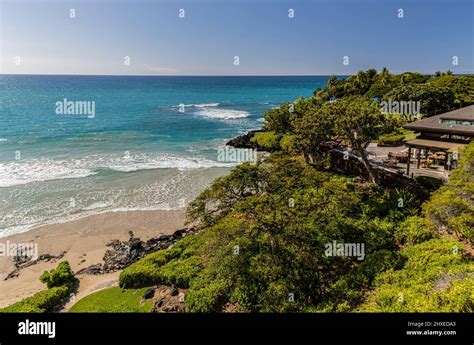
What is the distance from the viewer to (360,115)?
739 inches

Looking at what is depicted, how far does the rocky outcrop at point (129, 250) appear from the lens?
1717 cm

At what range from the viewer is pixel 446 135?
20.5 m

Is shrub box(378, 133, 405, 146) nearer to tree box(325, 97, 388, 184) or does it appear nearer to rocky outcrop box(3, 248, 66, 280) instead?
tree box(325, 97, 388, 184)

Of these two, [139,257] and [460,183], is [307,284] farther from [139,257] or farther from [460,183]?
[139,257]

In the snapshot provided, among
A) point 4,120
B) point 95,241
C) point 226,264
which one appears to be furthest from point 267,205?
point 4,120

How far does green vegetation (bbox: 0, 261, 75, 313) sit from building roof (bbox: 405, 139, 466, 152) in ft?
71.7

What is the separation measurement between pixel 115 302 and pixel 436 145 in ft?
67.1

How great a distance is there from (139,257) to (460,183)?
1638 centimetres

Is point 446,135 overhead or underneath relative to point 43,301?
overhead

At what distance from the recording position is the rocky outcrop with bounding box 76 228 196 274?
676 inches

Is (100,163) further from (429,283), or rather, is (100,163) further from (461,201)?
(461,201)

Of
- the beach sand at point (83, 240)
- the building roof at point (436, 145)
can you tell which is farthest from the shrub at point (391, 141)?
the beach sand at point (83, 240)

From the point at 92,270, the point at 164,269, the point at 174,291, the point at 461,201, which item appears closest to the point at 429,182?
the point at 461,201

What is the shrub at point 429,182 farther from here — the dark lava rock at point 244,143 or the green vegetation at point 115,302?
the dark lava rock at point 244,143
